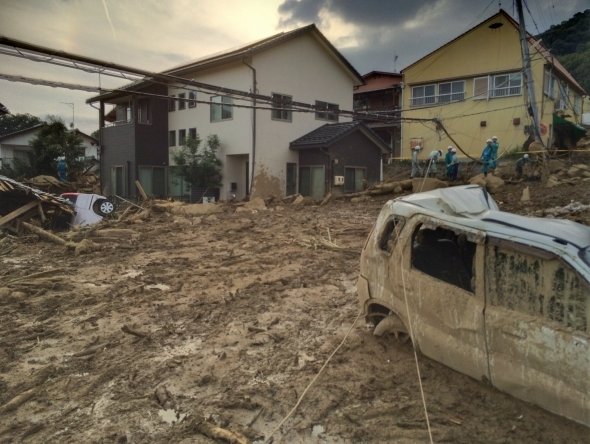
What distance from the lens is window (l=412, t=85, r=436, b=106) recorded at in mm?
26411

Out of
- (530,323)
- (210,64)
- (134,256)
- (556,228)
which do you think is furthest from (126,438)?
(210,64)

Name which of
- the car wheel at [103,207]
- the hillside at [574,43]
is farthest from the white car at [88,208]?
the hillside at [574,43]

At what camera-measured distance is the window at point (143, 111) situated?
2262 centimetres

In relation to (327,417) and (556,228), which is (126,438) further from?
(556,228)

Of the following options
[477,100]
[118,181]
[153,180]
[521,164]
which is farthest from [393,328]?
[477,100]

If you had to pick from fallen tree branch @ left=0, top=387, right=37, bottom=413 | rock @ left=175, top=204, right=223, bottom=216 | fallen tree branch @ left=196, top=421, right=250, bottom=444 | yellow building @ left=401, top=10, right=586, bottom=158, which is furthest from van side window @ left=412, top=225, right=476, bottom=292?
yellow building @ left=401, top=10, right=586, bottom=158

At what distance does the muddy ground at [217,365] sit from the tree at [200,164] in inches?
451

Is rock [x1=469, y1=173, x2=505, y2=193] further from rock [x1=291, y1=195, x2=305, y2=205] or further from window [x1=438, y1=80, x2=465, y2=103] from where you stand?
window [x1=438, y1=80, x2=465, y2=103]

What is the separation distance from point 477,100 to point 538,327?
24.5m

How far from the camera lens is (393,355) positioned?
14.2ft

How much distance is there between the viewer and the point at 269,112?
19.8 metres

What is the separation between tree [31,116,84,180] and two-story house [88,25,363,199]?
3.89 meters

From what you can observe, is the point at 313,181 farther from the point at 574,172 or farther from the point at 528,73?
the point at 574,172

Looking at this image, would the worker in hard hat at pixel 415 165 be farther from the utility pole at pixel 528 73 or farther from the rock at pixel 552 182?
the rock at pixel 552 182
